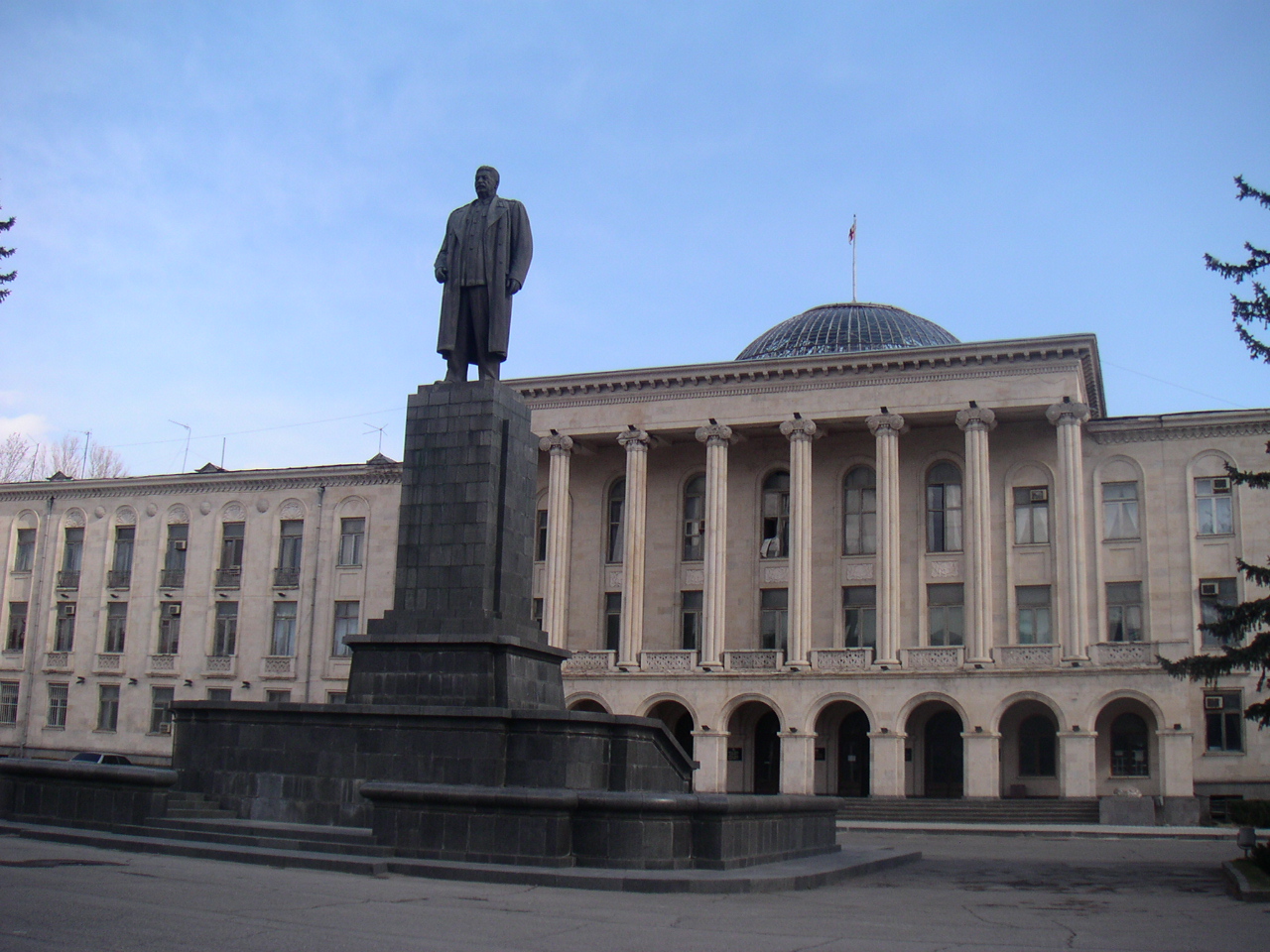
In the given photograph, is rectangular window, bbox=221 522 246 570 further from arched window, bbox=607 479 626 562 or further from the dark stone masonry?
the dark stone masonry

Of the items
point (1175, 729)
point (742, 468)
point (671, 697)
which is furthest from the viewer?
point (742, 468)

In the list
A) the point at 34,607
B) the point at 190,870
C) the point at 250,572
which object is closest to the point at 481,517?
the point at 190,870

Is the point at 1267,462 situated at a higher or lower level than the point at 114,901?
higher

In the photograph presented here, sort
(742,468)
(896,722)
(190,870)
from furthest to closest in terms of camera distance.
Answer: (742,468) < (896,722) < (190,870)

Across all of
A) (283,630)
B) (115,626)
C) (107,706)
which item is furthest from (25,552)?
(283,630)

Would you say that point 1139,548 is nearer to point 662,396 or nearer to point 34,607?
point 662,396

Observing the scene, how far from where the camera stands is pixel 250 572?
53156 mm

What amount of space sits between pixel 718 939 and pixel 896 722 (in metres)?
32.3

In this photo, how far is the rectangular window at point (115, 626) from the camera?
179 ft

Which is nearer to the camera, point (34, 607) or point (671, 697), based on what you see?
point (671, 697)

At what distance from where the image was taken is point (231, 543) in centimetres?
5400

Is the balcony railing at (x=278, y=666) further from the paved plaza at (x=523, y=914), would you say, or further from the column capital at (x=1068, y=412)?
the paved plaza at (x=523, y=914)

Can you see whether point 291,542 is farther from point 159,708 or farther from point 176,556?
point 159,708

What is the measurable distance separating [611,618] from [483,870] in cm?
3548
